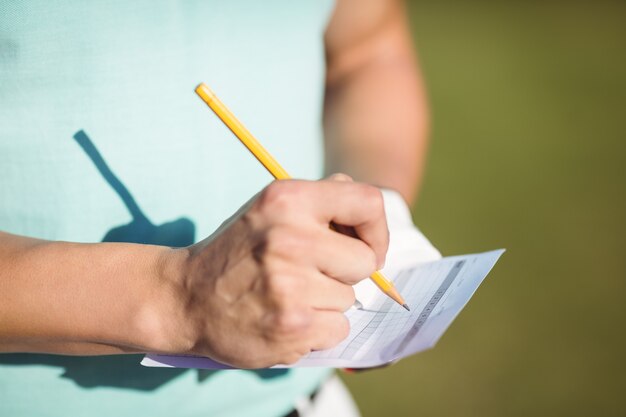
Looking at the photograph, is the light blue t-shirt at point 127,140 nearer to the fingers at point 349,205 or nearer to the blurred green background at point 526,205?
the fingers at point 349,205

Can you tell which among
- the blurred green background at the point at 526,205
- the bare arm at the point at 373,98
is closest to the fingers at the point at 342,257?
the bare arm at the point at 373,98

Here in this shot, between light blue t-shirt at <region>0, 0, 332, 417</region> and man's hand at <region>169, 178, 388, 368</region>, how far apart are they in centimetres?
17

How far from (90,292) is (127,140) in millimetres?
191

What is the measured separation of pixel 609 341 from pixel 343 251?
1.97m

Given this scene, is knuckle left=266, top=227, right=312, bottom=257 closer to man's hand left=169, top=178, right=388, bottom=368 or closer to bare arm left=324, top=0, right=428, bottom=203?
man's hand left=169, top=178, right=388, bottom=368

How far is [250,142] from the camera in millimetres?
540

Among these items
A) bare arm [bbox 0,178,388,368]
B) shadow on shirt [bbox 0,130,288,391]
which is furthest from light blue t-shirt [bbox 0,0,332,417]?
bare arm [bbox 0,178,388,368]

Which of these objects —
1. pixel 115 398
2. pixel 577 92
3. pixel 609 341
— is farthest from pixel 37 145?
pixel 577 92

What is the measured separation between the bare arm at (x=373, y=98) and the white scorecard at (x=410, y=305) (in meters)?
0.31

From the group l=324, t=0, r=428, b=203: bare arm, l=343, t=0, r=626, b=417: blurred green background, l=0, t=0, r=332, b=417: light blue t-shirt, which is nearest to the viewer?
l=0, t=0, r=332, b=417: light blue t-shirt

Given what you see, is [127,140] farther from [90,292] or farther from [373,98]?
[373,98]

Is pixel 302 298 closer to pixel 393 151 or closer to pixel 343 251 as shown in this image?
pixel 343 251

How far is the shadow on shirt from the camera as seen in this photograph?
604mm

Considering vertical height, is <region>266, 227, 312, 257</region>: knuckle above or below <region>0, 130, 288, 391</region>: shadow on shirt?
above
